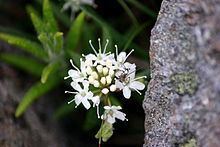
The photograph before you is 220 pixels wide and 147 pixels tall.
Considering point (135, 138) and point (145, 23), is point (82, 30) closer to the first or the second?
point (145, 23)

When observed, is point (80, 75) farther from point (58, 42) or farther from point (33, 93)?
point (33, 93)

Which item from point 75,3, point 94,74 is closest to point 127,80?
point 94,74

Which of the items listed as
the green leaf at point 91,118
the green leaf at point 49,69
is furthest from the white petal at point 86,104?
the green leaf at point 91,118

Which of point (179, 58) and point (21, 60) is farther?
point (21, 60)

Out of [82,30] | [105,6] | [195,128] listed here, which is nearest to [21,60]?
[82,30]

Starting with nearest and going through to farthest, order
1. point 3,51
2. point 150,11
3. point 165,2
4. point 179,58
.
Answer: point 179,58 < point 165,2 < point 150,11 < point 3,51

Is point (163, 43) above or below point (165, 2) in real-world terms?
below

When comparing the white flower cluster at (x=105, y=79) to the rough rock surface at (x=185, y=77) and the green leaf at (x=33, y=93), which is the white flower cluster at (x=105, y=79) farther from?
the green leaf at (x=33, y=93)

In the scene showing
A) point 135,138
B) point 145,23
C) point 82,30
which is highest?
point 145,23
